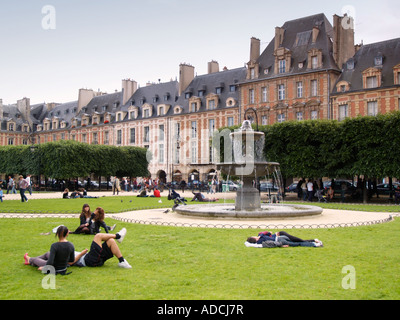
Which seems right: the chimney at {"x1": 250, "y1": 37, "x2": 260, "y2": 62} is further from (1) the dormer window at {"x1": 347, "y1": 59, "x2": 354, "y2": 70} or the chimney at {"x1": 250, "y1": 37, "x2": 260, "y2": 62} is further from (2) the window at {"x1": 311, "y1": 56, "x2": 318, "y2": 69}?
(1) the dormer window at {"x1": 347, "y1": 59, "x2": 354, "y2": 70}

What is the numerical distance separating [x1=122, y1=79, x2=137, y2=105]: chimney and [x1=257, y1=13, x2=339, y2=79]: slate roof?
25.0 m

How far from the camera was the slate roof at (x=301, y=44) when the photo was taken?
43312 mm

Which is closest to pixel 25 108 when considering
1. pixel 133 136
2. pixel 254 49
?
pixel 133 136

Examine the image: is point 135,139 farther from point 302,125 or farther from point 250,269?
point 250,269

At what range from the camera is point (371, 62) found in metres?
40.9

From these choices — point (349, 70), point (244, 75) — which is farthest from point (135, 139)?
point (349, 70)

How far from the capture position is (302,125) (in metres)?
29.4

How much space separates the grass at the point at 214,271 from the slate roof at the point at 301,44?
1391 inches

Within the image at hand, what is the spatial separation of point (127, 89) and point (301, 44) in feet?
100

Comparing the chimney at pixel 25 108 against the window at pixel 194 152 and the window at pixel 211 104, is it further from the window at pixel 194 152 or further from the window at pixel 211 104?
the window at pixel 211 104

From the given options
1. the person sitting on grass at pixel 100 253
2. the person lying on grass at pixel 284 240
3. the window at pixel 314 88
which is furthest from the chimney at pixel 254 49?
the person sitting on grass at pixel 100 253

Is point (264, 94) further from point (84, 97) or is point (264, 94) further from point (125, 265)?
point (125, 265)
